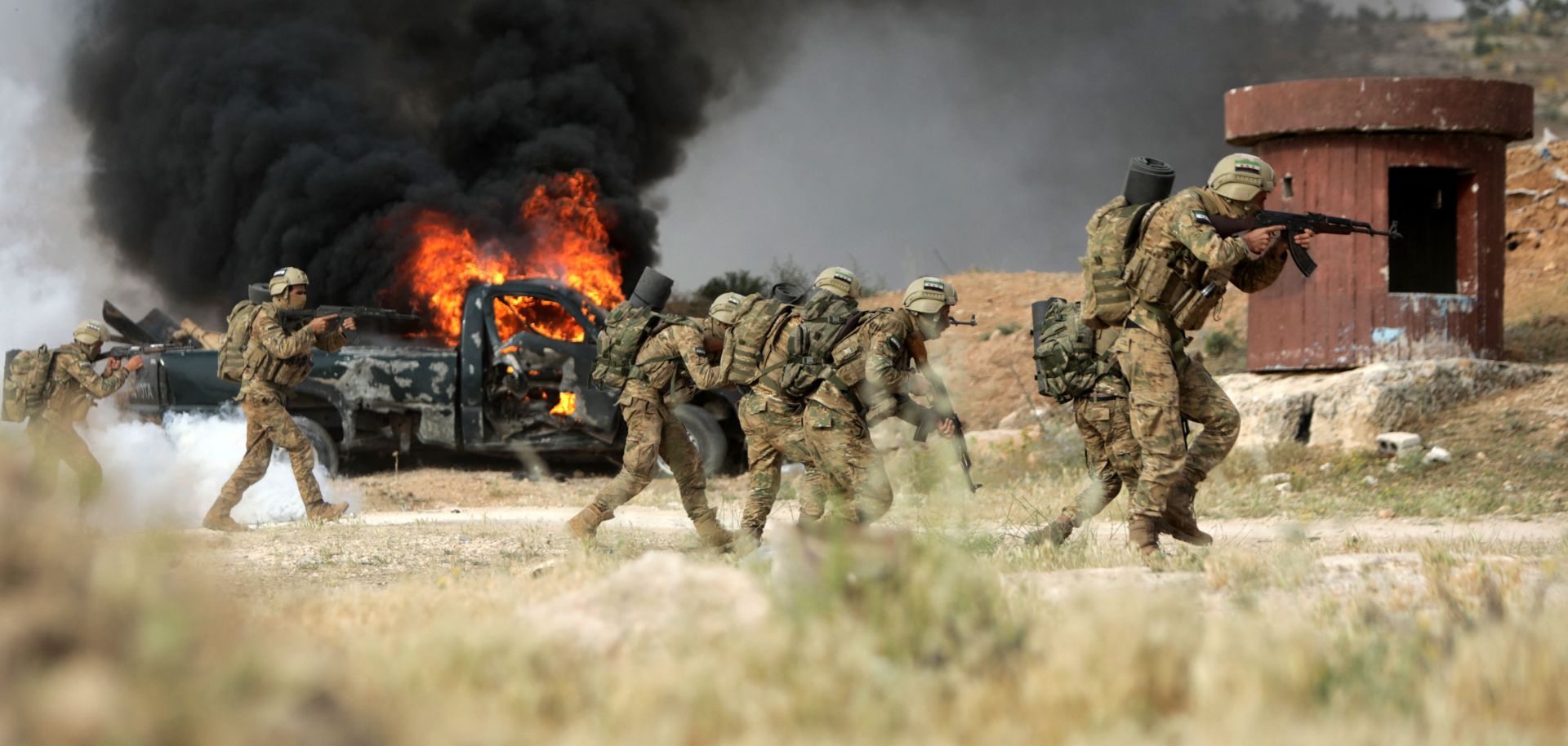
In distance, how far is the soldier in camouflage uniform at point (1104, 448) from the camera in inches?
295

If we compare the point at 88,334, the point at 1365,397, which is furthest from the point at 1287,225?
the point at 88,334

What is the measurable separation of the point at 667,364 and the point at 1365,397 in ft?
20.0

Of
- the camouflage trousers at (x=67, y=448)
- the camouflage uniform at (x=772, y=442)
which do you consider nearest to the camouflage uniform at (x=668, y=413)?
the camouflage uniform at (x=772, y=442)

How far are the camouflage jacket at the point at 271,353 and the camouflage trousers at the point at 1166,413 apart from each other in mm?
5912

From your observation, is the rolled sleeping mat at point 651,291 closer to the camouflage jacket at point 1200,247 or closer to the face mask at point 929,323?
the face mask at point 929,323

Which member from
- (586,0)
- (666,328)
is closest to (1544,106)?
(586,0)

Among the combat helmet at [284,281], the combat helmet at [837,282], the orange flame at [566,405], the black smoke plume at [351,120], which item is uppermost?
the black smoke plume at [351,120]

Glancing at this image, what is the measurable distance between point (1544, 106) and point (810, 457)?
2993 cm

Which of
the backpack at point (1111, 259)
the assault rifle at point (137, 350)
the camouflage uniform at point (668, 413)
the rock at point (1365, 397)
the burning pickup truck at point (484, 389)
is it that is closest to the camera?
the backpack at point (1111, 259)

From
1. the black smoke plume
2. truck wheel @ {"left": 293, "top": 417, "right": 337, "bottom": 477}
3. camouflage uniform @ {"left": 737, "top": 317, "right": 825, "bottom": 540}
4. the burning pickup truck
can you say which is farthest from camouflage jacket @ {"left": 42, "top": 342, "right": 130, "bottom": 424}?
the black smoke plume

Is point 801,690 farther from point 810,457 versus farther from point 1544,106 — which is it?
point 1544,106

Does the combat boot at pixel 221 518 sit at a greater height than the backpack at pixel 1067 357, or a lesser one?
lesser

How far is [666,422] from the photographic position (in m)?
8.48

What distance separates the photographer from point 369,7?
2394 centimetres
